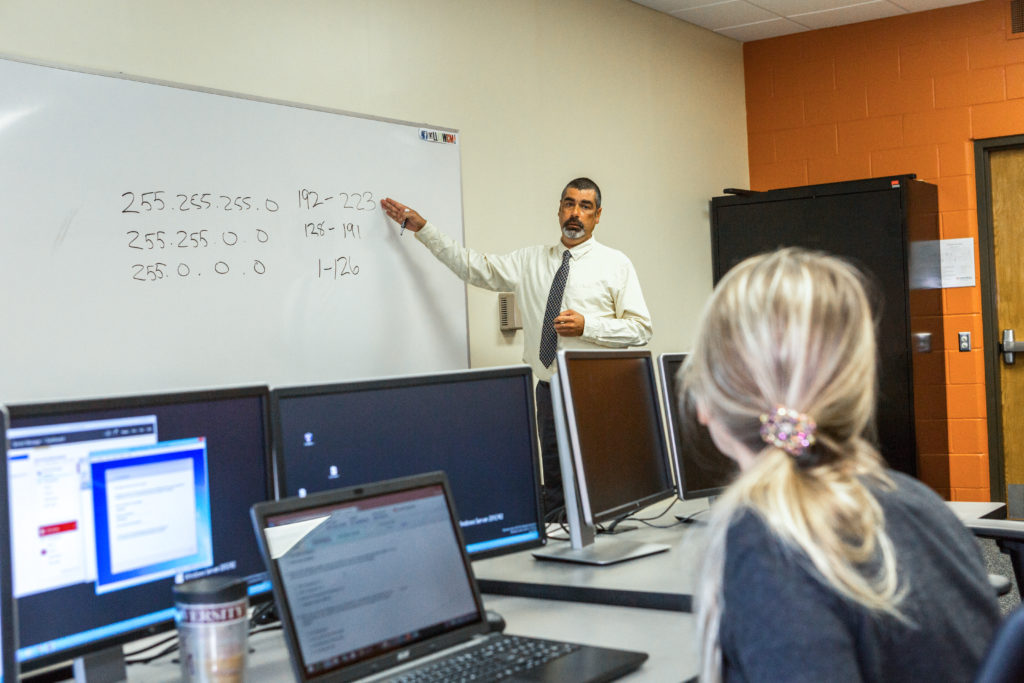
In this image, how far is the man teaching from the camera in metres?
3.67

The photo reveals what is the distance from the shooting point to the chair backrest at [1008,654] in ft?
2.61

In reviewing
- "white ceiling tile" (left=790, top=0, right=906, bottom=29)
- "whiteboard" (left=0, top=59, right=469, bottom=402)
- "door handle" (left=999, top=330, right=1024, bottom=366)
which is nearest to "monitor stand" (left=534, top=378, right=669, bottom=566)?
"whiteboard" (left=0, top=59, right=469, bottom=402)

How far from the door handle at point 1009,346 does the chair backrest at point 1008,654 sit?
4.60 meters

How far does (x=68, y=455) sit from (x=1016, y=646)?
1.03 meters

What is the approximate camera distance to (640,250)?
4.73 meters

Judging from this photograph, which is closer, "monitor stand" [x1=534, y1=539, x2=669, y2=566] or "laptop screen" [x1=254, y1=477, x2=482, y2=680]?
"laptop screen" [x1=254, y1=477, x2=482, y2=680]

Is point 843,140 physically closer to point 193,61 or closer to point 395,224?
point 395,224

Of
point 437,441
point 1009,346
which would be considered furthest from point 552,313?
point 1009,346

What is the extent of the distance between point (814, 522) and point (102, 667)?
0.93 meters

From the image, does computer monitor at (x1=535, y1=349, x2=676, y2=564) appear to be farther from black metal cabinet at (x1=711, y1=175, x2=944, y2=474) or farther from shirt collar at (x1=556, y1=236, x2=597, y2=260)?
black metal cabinet at (x1=711, y1=175, x2=944, y2=474)

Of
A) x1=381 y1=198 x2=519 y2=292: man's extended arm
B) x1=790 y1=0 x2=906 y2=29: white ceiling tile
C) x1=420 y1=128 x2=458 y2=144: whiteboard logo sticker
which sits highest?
x1=790 y1=0 x2=906 y2=29: white ceiling tile

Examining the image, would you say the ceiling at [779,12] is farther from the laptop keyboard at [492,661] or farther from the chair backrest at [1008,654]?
the chair backrest at [1008,654]

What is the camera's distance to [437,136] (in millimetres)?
3666

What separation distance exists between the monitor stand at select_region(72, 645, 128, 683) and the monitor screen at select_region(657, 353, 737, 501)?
47.5 inches
